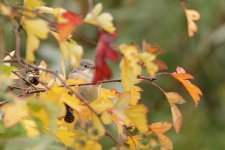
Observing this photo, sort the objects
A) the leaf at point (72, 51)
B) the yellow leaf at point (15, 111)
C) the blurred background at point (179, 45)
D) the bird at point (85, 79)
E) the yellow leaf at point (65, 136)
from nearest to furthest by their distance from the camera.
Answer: the yellow leaf at point (15, 111), the leaf at point (72, 51), the yellow leaf at point (65, 136), the bird at point (85, 79), the blurred background at point (179, 45)

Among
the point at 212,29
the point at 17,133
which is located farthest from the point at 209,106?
the point at 17,133

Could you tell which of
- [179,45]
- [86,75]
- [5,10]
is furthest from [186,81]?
[179,45]

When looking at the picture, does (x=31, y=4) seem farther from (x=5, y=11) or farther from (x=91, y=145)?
(x=91, y=145)

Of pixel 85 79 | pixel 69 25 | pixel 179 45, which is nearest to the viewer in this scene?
pixel 69 25

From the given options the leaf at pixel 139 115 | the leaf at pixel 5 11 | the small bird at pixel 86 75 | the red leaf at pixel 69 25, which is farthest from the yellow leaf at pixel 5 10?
the small bird at pixel 86 75

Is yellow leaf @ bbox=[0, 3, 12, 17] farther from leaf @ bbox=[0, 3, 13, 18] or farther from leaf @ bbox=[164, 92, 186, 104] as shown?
leaf @ bbox=[164, 92, 186, 104]

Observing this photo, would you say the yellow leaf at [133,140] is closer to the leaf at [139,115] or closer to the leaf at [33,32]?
the leaf at [139,115]
